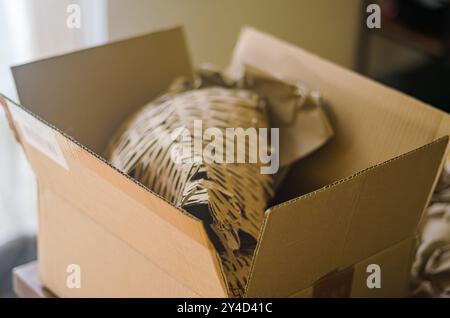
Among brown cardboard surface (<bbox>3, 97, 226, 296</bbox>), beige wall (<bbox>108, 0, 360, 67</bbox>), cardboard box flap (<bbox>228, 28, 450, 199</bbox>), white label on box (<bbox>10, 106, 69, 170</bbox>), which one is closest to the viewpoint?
brown cardboard surface (<bbox>3, 97, 226, 296</bbox>)

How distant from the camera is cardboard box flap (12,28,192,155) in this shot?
3.27 ft

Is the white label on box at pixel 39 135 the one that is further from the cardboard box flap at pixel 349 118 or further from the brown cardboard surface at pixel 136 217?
the cardboard box flap at pixel 349 118

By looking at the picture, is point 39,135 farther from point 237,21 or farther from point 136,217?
point 237,21

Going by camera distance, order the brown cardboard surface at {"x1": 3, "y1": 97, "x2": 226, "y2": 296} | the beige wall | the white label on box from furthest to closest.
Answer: the beige wall, the white label on box, the brown cardboard surface at {"x1": 3, "y1": 97, "x2": 226, "y2": 296}

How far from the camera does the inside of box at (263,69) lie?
0.97 metres

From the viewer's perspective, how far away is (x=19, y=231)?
157 cm

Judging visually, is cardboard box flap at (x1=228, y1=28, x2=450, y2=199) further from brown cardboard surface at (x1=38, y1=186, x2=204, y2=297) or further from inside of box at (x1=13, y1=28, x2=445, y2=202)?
brown cardboard surface at (x1=38, y1=186, x2=204, y2=297)

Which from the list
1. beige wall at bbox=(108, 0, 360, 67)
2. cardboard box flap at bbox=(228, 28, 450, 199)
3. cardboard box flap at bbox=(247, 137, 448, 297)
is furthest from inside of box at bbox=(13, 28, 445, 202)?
beige wall at bbox=(108, 0, 360, 67)

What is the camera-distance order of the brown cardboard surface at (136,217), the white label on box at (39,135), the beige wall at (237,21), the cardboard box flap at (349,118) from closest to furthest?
the brown cardboard surface at (136,217), the white label on box at (39,135), the cardboard box flap at (349,118), the beige wall at (237,21)

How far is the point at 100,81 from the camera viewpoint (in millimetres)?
1072

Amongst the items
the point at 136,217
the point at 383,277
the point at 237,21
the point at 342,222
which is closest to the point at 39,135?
the point at 136,217

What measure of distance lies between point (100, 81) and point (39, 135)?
10.5 inches

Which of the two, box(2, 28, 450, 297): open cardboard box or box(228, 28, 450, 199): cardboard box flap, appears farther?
box(228, 28, 450, 199): cardboard box flap

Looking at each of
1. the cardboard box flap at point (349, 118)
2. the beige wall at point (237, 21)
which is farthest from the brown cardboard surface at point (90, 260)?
the beige wall at point (237, 21)
